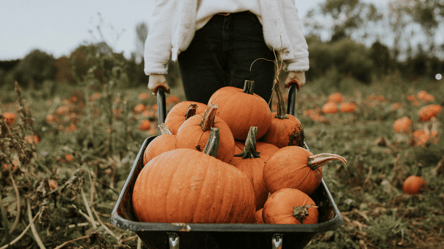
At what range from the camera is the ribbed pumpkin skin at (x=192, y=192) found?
99cm

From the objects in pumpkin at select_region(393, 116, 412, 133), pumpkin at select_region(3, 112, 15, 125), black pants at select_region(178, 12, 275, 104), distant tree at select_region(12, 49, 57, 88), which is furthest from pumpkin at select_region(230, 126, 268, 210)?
distant tree at select_region(12, 49, 57, 88)

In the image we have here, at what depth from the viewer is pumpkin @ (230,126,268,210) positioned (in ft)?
4.14

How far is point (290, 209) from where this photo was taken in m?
1.03

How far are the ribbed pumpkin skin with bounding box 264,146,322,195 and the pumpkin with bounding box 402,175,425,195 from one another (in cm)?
194

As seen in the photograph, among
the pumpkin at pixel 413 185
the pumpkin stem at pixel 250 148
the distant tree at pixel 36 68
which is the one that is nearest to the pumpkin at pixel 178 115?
the pumpkin stem at pixel 250 148

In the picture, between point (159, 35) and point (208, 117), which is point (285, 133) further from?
point (159, 35)

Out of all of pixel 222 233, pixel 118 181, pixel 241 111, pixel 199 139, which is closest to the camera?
pixel 222 233

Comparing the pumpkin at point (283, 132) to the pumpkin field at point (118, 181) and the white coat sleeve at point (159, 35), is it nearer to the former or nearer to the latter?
the white coat sleeve at point (159, 35)

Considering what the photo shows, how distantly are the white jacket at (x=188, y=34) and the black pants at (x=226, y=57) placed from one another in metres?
0.08

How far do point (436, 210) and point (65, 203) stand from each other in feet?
9.27

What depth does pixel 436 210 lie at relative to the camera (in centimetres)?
252

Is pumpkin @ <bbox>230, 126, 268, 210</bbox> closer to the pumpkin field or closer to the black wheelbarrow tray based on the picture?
the black wheelbarrow tray

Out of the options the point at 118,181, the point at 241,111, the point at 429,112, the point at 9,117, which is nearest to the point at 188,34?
the point at 241,111

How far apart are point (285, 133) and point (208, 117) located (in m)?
0.49
